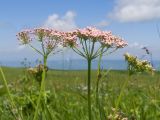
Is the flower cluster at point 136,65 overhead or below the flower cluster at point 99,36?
below

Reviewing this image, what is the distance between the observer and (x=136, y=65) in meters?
3.48

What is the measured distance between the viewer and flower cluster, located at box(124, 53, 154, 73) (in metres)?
3.48

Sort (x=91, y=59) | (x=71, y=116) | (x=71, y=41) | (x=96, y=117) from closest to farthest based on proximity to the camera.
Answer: (x=91, y=59) → (x=71, y=41) → (x=96, y=117) → (x=71, y=116)

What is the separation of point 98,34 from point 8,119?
2.34m

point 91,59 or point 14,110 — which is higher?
point 91,59

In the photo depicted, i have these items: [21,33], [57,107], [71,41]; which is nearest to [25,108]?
[57,107]

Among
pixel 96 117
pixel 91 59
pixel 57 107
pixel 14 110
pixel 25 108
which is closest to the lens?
pixel 91 59

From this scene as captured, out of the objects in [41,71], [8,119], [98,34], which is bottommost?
[8,119]

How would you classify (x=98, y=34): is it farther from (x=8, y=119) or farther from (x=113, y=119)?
(x=8, y=119)

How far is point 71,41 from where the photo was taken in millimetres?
3443

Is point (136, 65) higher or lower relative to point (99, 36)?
lower

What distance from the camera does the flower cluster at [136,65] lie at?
348 centimetres

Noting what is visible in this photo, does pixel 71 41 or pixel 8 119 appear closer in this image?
pixel 71 41

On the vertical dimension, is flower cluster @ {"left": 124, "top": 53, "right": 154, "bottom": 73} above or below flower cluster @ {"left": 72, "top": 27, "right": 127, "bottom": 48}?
below
